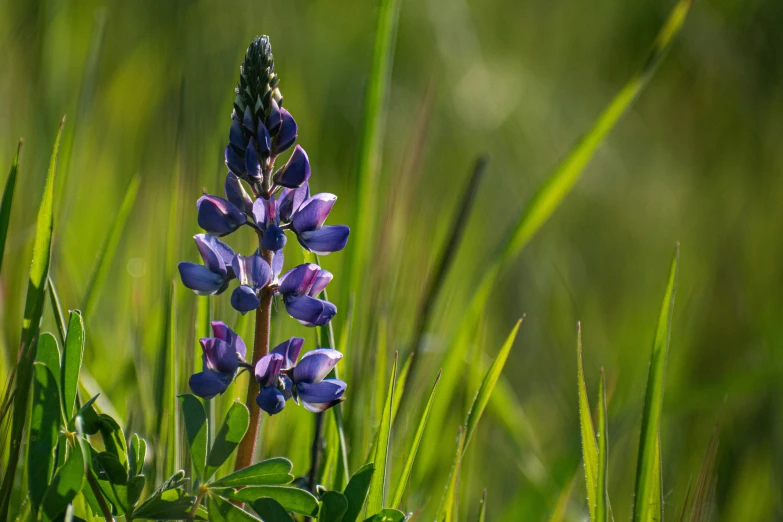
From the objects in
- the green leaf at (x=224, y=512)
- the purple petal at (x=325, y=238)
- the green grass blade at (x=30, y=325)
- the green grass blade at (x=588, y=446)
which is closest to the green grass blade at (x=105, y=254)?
the green grass blade at (x=30, y=325)

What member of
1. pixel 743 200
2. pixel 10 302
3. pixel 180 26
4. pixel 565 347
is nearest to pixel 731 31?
pixel 743 200

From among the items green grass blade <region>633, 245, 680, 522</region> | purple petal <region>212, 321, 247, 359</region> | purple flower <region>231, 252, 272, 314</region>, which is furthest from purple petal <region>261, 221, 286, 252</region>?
green grass blade <region>633, 245, 680, 522</region>

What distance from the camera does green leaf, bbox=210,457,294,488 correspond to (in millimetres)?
1188

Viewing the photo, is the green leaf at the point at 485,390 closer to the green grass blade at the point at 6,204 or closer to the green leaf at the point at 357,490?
the green leaf at the point at 357,490

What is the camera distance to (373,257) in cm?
211

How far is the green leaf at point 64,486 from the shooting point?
108 cm

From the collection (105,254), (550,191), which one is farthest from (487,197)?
(105,254)

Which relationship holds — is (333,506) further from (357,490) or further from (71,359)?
(71,359)

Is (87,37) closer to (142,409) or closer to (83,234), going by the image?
(83,234)

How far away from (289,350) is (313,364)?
53 mm

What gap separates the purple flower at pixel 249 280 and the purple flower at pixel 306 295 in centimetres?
3

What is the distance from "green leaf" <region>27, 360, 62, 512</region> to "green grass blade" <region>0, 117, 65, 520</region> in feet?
0.26

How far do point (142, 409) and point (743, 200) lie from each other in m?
3.20

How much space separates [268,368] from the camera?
1.21m
